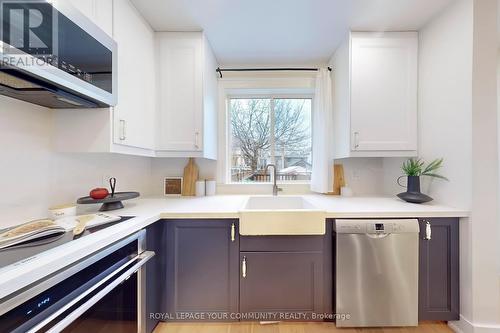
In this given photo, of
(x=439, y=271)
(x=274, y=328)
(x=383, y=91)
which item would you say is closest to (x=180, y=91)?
(x=383, y=91)

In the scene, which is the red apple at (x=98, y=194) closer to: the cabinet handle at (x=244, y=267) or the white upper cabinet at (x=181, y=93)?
the white upper cabinet at (x=181, y=93)

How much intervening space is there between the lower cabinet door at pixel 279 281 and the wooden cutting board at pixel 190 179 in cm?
101

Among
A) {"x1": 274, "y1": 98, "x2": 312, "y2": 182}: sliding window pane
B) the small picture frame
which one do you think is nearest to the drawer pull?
the small picture frame

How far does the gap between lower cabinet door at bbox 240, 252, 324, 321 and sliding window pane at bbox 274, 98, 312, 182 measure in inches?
44.2

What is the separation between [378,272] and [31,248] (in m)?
1.83

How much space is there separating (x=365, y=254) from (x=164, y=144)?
5.66 feet

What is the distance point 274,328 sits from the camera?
1.58 m

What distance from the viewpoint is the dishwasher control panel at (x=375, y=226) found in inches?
60.3

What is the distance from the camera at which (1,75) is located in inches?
33.0

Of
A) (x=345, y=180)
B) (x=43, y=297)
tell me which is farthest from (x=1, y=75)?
(x=345, y=180)

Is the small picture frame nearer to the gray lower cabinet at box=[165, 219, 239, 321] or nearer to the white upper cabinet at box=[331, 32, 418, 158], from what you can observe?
the gray lower cabinet at box=[165, 219, 239, 321]

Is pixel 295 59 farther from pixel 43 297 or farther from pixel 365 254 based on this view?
pixel 43 297

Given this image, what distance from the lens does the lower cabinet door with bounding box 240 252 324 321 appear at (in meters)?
1.57

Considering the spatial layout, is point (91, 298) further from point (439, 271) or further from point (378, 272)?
point (439, 271)
